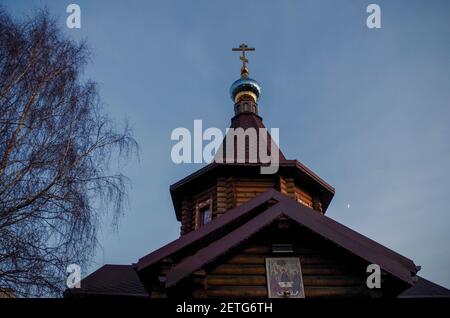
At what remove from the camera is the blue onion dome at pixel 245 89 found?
63.8 ft

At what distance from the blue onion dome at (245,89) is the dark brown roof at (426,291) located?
1189 cm

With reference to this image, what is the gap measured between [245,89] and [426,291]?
12585 mm

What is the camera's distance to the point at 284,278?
24.6 ft

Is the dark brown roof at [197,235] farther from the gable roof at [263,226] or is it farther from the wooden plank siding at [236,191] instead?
the wooden plank siding at [236,191]

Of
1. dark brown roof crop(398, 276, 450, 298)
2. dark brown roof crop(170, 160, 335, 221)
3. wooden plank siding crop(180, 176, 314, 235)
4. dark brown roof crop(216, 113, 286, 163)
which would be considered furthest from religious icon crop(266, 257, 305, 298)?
dark brown roof crop(216, 113, 286, 163)

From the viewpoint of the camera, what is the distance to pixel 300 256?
25.7 ft

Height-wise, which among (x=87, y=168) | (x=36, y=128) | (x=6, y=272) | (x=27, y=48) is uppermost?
(x=27, y=48)

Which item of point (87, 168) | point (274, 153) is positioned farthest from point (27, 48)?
point (274, 153)

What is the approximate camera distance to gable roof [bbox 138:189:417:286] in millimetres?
6875

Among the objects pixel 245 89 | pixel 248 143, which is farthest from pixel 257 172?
pixel 245 89

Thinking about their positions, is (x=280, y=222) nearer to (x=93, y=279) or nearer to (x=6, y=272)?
(x=6, y=272)

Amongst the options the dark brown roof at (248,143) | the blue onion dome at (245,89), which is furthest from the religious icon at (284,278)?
the blue onion dome at (245,89)
